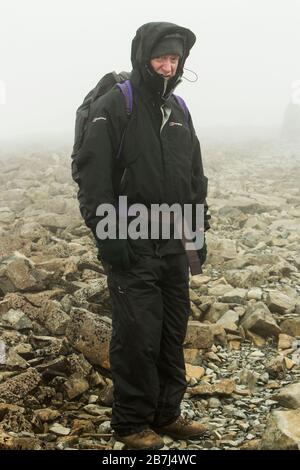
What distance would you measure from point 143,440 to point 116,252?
1.64 m

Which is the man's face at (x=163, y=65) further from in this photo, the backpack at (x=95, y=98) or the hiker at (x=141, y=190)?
the backpack at (x=95, y=98)

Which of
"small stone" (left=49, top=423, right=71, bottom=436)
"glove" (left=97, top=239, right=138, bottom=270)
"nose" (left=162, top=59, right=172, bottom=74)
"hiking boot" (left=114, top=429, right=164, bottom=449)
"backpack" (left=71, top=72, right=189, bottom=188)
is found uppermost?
"nose" (left=162, top=59, right=172, bottom=74)

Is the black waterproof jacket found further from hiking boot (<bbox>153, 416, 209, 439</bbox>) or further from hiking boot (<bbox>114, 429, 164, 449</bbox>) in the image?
hiking boot (<bbox>153, 416, 209, 439</bbox>)

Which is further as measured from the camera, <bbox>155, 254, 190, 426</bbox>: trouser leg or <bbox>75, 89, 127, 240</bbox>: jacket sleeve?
<bbox>155, 254, 190, 426</bbox>: trouser leg

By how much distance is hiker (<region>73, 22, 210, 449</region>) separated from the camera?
428cm

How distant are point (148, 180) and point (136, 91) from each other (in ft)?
2.51

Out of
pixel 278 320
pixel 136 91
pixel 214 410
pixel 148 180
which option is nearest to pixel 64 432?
pixel 214 410

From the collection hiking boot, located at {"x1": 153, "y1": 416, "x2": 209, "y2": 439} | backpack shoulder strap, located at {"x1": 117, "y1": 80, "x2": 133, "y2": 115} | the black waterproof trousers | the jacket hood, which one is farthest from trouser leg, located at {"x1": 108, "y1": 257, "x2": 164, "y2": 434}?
the jacket hood

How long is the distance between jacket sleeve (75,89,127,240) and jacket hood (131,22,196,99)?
0.99 feet

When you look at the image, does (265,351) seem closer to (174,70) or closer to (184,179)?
(184,179)

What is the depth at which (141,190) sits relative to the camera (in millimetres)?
4434

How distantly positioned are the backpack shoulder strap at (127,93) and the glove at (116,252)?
1.08m

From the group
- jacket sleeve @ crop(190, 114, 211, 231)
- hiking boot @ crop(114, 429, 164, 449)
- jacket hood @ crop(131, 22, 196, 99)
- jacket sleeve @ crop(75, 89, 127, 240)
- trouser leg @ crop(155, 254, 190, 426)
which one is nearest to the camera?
jacket sleeve @ crop(75, 89, 127, 240)

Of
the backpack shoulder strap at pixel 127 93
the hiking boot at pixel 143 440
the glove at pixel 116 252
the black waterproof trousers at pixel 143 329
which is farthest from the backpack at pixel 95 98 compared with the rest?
the hiking boot at pixel 143 440
